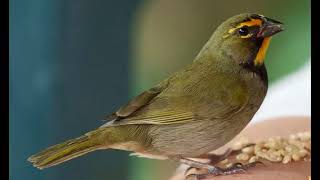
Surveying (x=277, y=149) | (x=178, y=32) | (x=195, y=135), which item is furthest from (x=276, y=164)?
(x=178, y=32)

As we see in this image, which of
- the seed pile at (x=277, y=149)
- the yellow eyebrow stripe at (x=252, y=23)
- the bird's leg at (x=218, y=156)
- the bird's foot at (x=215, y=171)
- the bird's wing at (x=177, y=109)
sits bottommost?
the bird's foot at (x=215, y=171)

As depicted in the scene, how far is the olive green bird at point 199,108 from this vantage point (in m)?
1.31

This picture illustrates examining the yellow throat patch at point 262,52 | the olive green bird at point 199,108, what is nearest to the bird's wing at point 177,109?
the olive green bird at point 199,108

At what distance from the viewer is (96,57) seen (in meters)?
1.39

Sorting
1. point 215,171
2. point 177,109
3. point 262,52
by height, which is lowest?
point 215,171

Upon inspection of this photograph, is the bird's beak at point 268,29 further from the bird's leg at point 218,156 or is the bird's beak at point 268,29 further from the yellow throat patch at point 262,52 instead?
the bird's leg at point 218,156

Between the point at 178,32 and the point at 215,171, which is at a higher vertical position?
the point at 178,32

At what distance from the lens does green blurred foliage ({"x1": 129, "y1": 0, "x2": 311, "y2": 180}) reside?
1401 mm

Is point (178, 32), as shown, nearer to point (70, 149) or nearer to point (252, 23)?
point (252, 23)

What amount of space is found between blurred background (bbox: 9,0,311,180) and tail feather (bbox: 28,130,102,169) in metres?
0.04

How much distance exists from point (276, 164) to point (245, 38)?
28 centimetres

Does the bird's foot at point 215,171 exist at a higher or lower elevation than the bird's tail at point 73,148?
lower

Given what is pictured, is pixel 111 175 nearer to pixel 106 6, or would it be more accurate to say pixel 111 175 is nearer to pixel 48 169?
pixel 48 169

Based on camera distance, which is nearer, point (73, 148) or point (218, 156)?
point (73, 148)
